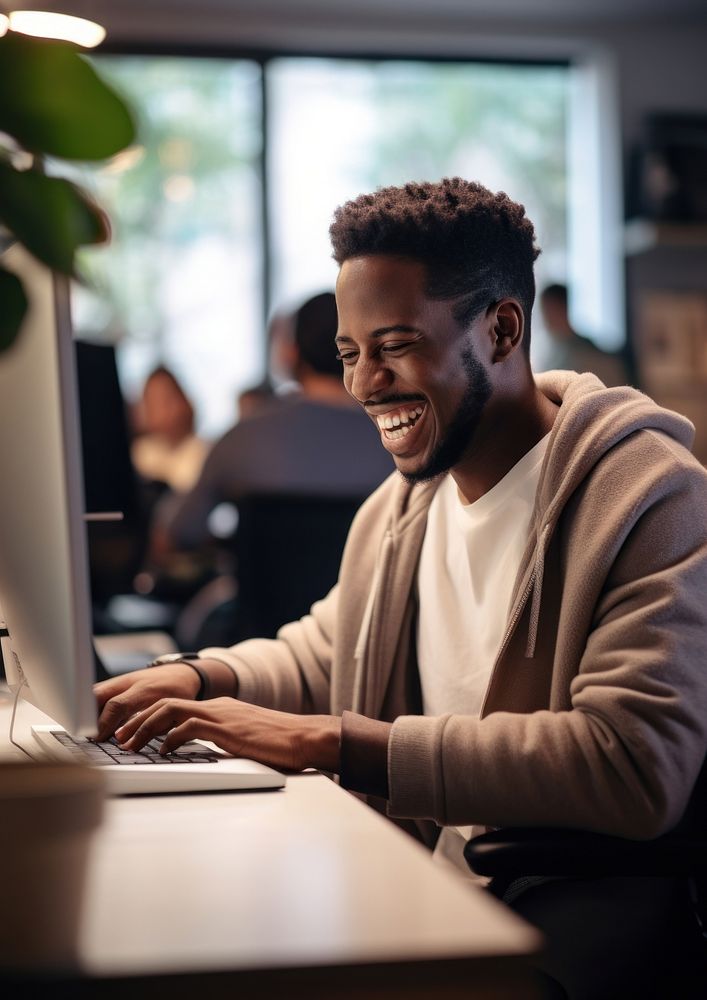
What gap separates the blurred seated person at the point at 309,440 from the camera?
2.98 meters

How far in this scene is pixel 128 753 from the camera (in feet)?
3.92

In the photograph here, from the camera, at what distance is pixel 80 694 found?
0.89 m

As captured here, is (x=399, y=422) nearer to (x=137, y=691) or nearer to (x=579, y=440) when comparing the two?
(x=579, y=440)

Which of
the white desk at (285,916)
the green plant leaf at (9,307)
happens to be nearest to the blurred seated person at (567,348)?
the white desk at (285,916)

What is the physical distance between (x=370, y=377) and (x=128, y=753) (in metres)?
0.51

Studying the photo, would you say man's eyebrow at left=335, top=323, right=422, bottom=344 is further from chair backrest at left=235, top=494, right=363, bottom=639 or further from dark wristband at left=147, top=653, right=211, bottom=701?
chair backrest at left=235, top=494, right=363, bottom=639

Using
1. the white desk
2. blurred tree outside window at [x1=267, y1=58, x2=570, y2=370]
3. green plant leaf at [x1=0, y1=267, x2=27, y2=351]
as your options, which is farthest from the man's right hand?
blurred tree outside window at [x1=267, y1=58, x2=570, y2=370]

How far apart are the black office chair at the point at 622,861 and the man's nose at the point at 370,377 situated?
553mm

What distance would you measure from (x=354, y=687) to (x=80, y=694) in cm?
69

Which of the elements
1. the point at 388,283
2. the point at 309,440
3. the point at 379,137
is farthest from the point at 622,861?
the point at 379,137

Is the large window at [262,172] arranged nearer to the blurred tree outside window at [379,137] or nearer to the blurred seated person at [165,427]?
the blurred tree outside window at [379,137]

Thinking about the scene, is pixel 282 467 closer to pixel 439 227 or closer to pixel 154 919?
pixel 439 227

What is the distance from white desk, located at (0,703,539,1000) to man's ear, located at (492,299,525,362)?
2.24ft

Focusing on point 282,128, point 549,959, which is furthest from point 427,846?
point 282,128
